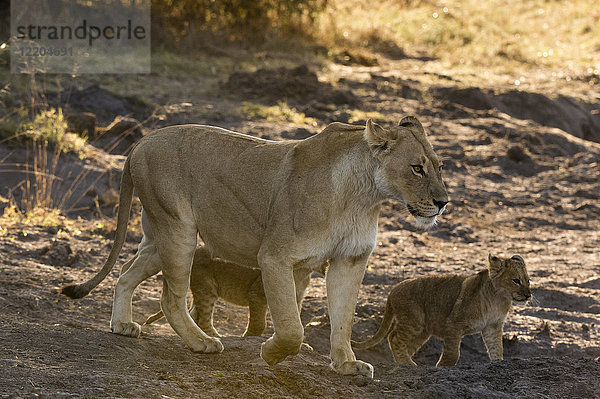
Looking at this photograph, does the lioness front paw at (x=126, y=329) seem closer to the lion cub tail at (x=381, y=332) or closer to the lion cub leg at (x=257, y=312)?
the lion cub leg at (x=257, y=312)

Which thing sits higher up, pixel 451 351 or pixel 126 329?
pixel 126 329

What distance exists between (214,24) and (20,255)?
10.2 m

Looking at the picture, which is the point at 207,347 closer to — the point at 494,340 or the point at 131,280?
the point at 131,280

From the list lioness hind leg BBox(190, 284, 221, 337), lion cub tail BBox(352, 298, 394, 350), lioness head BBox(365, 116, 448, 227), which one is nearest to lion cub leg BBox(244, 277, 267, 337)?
lioness hind leg BBox(190, 284, 221, 337)

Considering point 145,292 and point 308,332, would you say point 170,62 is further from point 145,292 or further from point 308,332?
point 308,332

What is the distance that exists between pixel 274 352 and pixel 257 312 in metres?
1.75

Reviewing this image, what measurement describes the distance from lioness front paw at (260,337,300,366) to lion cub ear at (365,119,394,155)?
3.65 ft

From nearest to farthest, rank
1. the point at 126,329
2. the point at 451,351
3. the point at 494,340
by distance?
the point at 126,329
the point at 451,351
the point at 494,340

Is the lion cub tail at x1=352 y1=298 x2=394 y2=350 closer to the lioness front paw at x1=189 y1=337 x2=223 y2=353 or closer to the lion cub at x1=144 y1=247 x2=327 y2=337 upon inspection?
the lion cub at x1=144 y1=247 x2=327 y2=337

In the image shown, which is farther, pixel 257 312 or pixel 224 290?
pixel 224 290

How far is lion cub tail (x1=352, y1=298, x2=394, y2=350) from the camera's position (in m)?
6.41

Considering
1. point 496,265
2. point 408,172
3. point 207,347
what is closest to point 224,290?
point 207,347

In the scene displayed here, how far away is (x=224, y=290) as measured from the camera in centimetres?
662

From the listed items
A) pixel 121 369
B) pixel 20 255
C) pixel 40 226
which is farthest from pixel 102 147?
pixel 121 369
